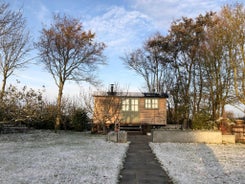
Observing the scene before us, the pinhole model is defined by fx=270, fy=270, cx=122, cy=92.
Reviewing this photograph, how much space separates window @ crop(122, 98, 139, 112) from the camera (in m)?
20.1

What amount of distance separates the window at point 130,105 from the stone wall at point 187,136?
6347 mm

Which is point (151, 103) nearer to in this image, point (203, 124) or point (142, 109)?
point (142, 109)

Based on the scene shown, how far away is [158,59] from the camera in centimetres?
2827

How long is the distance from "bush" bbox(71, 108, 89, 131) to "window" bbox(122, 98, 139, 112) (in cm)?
296

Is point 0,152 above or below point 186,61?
below

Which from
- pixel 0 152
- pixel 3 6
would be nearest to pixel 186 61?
pixel 3 6

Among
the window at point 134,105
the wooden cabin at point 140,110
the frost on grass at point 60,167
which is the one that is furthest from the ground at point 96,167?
the window at point 134,105

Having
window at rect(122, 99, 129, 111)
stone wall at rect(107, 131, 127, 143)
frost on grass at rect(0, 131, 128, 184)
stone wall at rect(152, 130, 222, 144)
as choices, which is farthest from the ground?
window at rect(122, 99, 129, 111)

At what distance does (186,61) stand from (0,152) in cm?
1933

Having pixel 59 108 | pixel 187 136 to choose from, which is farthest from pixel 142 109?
pixel 187 136

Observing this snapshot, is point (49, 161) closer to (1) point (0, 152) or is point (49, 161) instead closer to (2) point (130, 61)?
(1) point (0, 152)

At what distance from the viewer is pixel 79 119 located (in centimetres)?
2011

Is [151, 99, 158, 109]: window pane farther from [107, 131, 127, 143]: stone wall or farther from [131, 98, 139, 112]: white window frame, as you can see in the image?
[107, 131, 127, 143]: stone wall

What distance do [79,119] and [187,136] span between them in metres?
8.91
